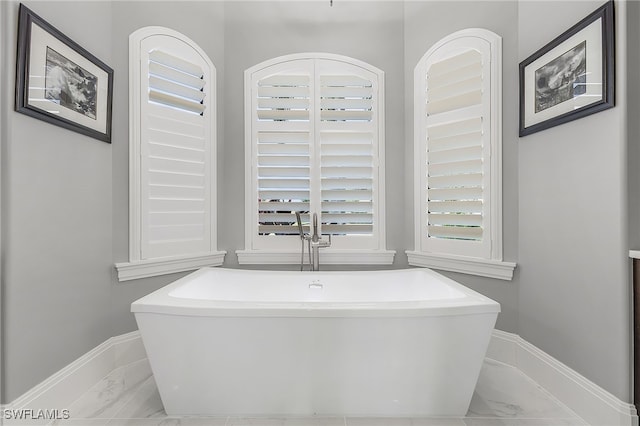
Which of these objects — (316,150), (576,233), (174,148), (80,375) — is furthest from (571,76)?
(80,375)

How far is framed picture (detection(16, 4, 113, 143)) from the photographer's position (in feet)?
5.04

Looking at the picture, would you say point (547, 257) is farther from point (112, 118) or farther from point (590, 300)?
point (112, 118)

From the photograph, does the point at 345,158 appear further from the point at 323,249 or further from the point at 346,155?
→ the point at 323,249

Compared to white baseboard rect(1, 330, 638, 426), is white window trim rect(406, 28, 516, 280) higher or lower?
higher

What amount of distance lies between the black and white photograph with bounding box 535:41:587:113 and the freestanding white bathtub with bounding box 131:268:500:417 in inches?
50.0

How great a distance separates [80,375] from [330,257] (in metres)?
1.80

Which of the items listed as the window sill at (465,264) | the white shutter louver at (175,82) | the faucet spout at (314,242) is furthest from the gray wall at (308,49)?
the faucet spout at (314,242)

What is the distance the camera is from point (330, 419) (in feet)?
5.43

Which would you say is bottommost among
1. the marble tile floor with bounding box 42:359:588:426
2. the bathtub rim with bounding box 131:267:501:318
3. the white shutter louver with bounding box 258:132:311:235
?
the marble tile floor with bounding box 42:359:588:426

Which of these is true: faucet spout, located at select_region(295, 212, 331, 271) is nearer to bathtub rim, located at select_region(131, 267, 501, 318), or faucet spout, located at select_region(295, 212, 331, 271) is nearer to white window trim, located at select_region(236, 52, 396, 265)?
white window trim, located at select_region(236, 52, 396, 265)

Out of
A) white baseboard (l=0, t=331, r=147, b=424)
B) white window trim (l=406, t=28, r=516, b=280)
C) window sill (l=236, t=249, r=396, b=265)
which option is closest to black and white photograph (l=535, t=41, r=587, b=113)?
white window trim (l=406, t=28, r=516, b=280)

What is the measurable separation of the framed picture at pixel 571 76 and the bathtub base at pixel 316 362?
1245 millimetres

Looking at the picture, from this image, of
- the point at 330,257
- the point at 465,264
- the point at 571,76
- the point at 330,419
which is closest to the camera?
the point at 330,419

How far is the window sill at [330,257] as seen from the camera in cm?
264
